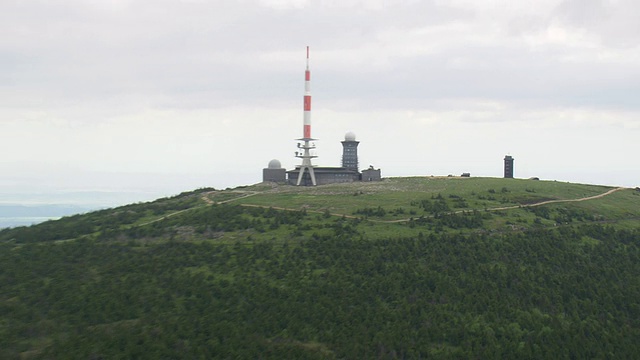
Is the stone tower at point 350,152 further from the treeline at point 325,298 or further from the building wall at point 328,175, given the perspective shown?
the treeline at point 325,298

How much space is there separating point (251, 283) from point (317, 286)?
27.2ft

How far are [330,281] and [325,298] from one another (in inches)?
196

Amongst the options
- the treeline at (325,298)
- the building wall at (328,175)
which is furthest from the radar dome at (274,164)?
the treeline at (325,298)

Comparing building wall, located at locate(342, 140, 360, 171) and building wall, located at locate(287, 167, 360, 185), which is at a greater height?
building wall, located at locate(342, 140, 360, 171)

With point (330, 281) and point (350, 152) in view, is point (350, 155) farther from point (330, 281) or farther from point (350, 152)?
point (330, 281)

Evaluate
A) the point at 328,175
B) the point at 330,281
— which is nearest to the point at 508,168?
the point at 328,175

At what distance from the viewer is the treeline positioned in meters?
69.1

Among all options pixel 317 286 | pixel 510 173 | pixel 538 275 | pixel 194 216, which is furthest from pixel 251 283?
pixel 510 173

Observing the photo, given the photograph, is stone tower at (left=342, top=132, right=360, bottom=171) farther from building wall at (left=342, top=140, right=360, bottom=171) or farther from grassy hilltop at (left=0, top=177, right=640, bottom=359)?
grassy hilltop at (left=0, top=177, right=640, bottom=359)

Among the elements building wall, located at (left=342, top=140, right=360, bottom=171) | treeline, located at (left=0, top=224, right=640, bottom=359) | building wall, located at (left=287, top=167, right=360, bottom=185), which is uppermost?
building wall, located at (left=342, top=140, right=360, bottom=171)

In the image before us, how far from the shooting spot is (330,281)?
8325 centimetres

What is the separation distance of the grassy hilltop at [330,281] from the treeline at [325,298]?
0.71 feet

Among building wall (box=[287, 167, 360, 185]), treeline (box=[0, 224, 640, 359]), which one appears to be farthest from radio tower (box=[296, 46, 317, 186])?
treeline (box=[0, 224, 640, 359])

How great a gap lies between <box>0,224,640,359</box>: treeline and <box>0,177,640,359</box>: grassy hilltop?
22 cm
